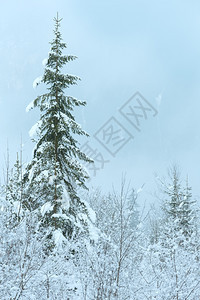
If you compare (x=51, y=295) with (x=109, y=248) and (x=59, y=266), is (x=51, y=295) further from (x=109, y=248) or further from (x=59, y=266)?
(x=109, y=248)

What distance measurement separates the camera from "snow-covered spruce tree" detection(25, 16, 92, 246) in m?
11.3

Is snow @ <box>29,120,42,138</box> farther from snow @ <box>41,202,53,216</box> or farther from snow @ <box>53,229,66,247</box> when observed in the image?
snow @ <box>53,229,66,247</box>

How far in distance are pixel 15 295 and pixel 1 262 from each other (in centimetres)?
79

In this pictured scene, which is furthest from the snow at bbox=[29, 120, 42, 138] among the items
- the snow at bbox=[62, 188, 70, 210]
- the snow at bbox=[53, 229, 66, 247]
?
the snow at bbox=[53, 229, 66, 247]

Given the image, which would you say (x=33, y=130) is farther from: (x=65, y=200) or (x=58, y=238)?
(x=58, y=238)

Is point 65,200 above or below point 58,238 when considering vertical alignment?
above

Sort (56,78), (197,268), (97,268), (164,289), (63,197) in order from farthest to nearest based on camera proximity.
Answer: (56,78) → (63,197) → (197,268) → (164,289) → (97,268)

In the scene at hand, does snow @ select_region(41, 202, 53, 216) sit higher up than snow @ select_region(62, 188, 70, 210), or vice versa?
snow @ select_region(62, 188, 70, 210)

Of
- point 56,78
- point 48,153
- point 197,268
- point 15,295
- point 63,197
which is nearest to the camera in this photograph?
point 15,295

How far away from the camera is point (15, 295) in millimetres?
6301

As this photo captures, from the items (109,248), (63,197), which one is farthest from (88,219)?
(109,248)

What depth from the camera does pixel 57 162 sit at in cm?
A: 1198

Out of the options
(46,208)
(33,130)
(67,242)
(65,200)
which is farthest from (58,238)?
(33,130)

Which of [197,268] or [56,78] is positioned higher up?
[56,78]
